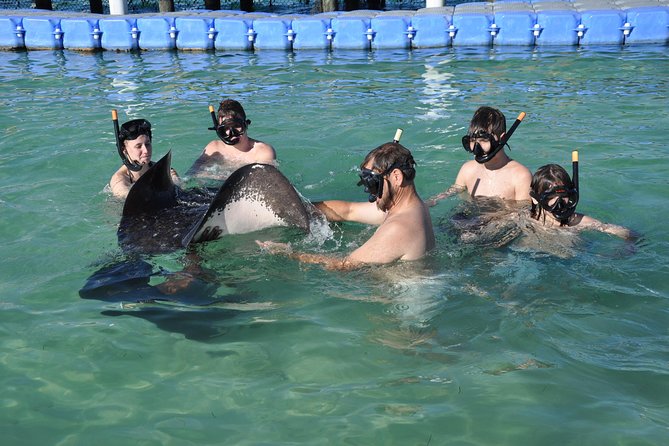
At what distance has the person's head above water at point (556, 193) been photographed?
5387 mm

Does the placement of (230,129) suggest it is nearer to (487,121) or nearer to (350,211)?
(350,211)

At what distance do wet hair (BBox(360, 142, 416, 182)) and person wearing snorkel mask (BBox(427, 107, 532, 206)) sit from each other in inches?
60.5

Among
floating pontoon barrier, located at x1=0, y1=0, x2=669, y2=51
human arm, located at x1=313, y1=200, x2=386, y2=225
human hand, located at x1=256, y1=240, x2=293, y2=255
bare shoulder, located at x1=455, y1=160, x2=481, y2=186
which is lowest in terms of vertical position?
human hand, located at x1=256, y1=240, x2=293, y2=255

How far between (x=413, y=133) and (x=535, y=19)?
6.30 metres

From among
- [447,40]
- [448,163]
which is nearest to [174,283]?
[448,163]

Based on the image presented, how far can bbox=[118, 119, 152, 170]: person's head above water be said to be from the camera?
626 centimetres

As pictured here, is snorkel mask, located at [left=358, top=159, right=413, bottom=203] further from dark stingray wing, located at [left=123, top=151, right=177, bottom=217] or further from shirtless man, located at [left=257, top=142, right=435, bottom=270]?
dark stingray wing, located at [left=123, top=151, right=177, bottom=217]

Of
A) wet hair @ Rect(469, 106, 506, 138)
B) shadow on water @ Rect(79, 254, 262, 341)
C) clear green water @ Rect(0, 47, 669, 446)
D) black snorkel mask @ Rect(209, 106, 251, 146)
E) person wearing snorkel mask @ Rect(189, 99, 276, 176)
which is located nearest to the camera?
clear green water @ Rect(0, 47, 669, 446)

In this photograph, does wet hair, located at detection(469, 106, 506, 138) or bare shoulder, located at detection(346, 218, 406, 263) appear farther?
wet hair, located at detection(469, 106, 506, 138)

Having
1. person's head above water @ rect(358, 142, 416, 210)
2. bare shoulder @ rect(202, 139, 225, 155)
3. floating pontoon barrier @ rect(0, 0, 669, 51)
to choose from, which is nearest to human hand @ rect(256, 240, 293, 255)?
person's head above water @ rect(358, 142, 416, 210)

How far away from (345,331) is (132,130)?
284 centimetres

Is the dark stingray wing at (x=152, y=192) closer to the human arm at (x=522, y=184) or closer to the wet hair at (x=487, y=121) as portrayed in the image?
the wet hair at (x=487, y=121)

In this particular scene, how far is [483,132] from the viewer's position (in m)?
6.18

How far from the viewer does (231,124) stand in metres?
7.25
